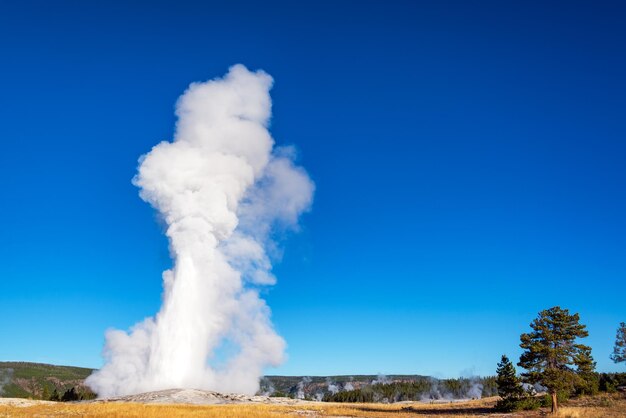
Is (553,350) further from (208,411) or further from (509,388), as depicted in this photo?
(208,411)

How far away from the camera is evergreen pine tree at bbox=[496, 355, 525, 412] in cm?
4181

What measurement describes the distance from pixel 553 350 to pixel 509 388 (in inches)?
294

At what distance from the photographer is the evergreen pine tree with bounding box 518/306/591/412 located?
36719mm

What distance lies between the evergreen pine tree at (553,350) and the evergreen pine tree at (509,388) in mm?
4241

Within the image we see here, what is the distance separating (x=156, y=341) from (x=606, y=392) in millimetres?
49023

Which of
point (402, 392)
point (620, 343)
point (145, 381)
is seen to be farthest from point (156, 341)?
point (402, 392)

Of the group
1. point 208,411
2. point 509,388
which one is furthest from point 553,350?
point 208,411

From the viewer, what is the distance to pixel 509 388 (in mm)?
42375

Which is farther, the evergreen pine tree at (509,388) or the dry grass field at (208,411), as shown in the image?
the evergreen pine tree at (509,388)

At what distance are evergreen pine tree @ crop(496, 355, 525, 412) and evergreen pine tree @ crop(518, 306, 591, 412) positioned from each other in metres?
4.24

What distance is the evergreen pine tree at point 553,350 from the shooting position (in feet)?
120

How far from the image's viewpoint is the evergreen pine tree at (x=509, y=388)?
4181 cm

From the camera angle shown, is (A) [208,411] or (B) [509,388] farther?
(B) [509,388]

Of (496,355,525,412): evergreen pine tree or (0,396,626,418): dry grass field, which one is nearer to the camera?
(0,396,626,418): dry grass field
